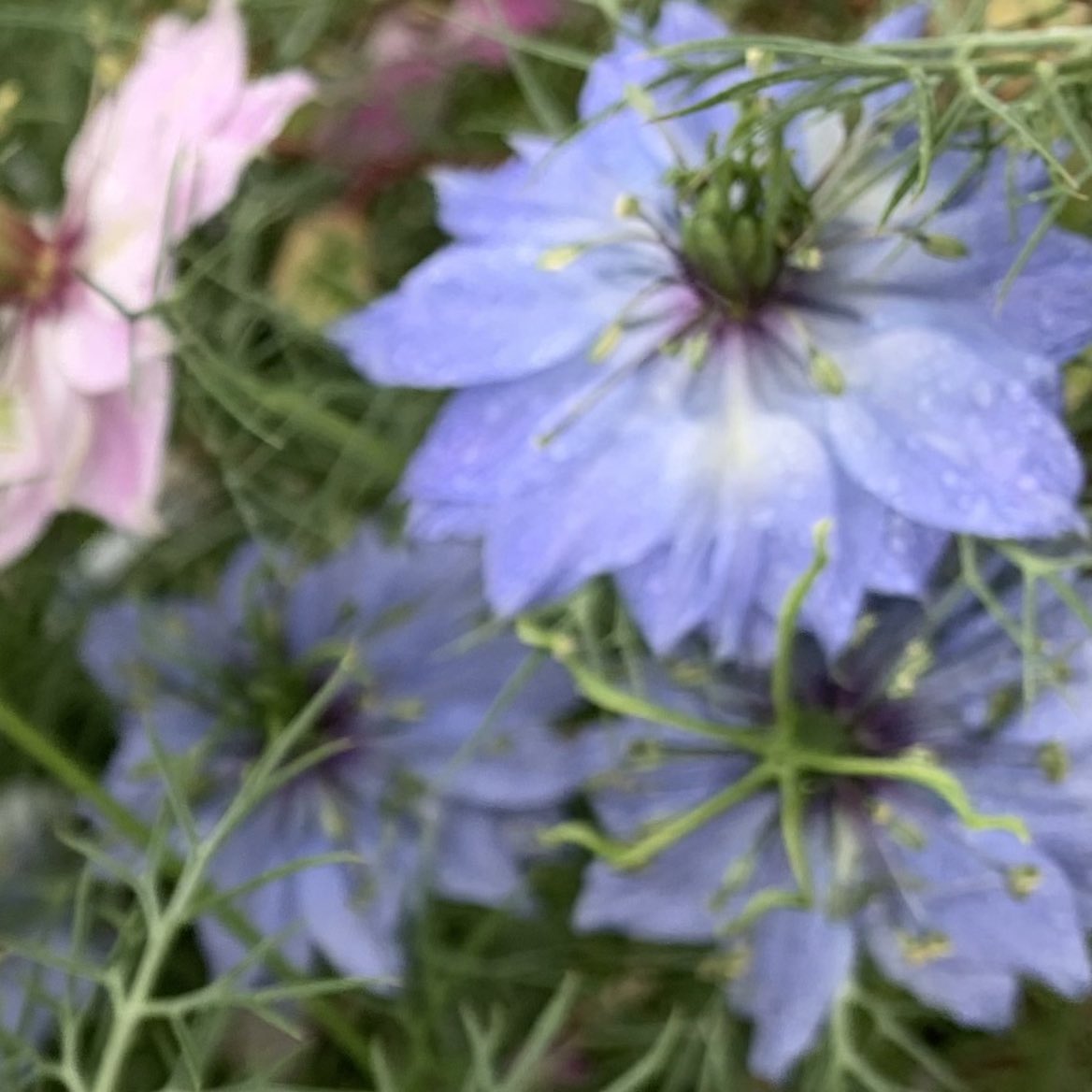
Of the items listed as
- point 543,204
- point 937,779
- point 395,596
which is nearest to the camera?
point 937,779

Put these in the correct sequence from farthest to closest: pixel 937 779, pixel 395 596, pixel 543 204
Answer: pixel 395 596, pixel 543 204, pixel 937 779

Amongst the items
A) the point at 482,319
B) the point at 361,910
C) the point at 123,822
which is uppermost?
the point at 482,319

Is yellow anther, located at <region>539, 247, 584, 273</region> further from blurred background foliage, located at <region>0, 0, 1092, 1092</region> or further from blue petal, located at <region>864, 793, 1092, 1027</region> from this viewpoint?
blue petal, located at <region>864, 793, 1092, 1027</region>

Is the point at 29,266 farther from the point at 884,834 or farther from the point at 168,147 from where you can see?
the point at 884,834

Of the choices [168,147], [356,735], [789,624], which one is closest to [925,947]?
[789,624]

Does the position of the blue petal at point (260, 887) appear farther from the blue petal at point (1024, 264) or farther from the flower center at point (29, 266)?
the blue petal at point (1024, 264)

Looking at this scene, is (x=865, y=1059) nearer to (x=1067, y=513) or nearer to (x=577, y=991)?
(x=577, y=991)
